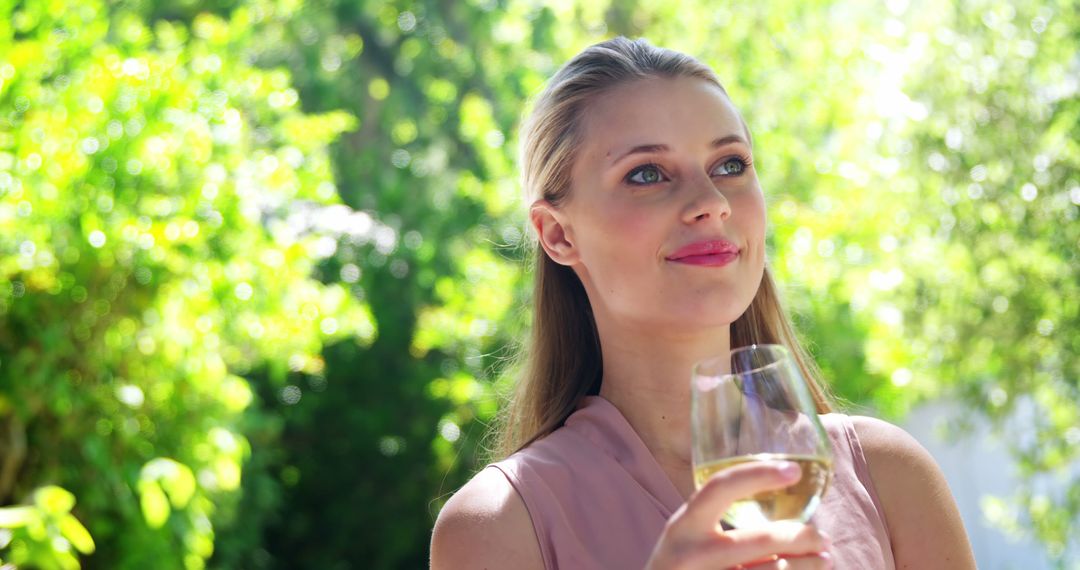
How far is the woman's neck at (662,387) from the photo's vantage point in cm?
182

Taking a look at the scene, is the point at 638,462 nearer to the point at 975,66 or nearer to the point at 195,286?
the point at 195,286

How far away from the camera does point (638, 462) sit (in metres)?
1.78

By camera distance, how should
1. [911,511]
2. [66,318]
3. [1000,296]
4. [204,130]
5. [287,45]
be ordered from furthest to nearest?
[287,45]
[1000,296]
[204,130]
[66,318]
[911,511]

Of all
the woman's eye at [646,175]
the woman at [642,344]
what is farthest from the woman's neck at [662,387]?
the woman's eye at [646,175]

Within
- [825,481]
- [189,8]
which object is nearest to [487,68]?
[189,8]

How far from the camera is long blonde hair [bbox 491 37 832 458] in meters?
1.90

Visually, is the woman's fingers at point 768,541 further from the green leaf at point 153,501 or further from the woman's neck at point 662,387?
the green leaf at point 153,501

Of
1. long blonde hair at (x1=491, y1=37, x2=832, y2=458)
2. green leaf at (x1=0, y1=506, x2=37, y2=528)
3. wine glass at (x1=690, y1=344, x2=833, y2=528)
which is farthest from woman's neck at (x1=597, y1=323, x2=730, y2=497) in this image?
green leaf at (x1=0, y1=506, x2=37, y2=528)

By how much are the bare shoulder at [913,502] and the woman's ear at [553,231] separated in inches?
20.0

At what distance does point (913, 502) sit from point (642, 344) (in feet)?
1.49

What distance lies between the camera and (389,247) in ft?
27.5

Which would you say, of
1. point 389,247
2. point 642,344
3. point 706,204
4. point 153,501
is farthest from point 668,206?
point 389,247

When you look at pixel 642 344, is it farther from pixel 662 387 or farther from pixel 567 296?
pixel 567 296

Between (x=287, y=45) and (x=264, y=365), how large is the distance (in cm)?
321
